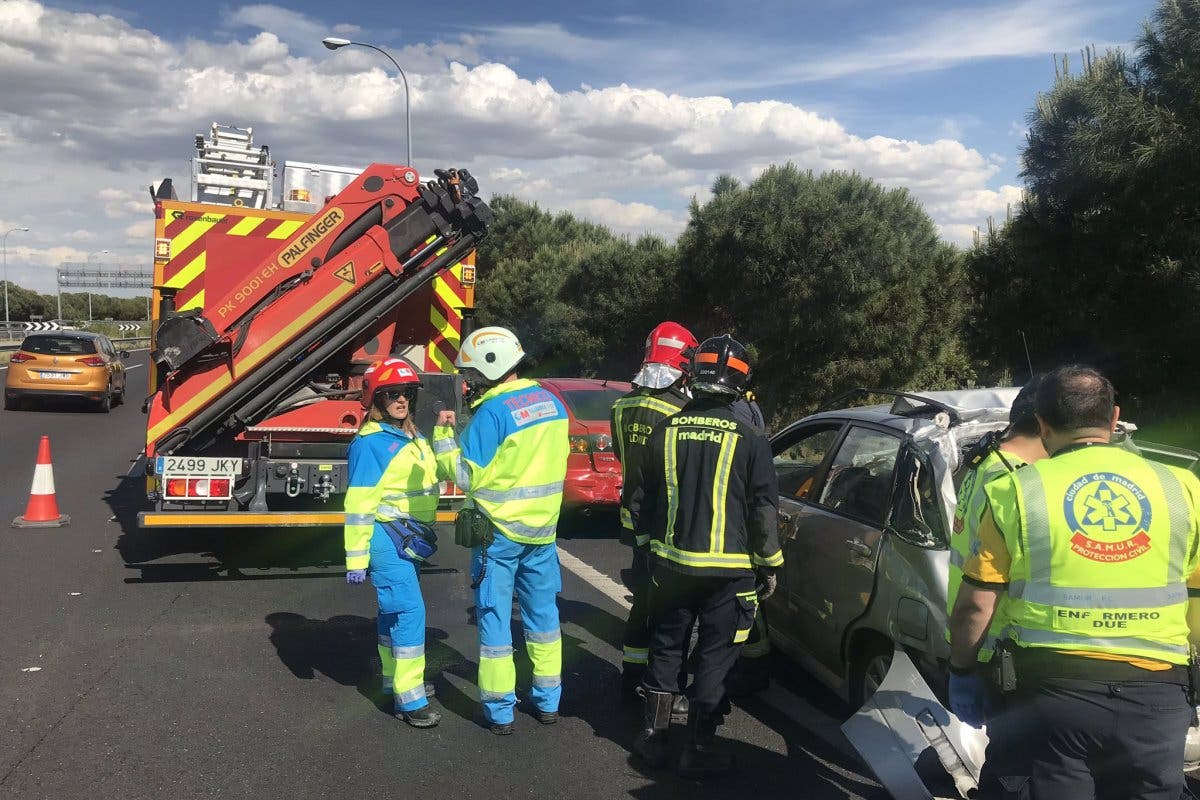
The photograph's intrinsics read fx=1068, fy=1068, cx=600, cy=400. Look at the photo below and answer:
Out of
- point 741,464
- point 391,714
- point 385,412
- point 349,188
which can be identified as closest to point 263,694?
point 391,714

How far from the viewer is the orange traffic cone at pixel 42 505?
9547 mm

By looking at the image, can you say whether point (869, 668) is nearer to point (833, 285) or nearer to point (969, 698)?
point (969, 698)

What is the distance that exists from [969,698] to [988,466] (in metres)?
0.78

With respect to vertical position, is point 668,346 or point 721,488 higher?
point 668,346

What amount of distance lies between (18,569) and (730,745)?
5852mm

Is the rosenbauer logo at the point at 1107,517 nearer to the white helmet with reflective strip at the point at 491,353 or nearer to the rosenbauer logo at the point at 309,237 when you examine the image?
the white helmet with reflective strip at the point at 491,353

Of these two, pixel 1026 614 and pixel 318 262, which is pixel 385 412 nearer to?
pixel 318 262

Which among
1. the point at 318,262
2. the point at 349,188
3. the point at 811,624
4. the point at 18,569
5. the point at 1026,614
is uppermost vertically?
the point at 349,188

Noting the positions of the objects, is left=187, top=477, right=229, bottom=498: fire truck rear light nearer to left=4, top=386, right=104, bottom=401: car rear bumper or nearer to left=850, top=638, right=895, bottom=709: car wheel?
left=850, top=638, right=895, bottom=709: car wheel

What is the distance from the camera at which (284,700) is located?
5285 mm

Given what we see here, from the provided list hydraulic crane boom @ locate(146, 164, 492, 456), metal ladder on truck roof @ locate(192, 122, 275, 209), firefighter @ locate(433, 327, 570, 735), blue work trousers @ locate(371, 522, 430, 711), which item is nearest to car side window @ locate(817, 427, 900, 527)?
firefighter @ locate(433, 327, 570, 735)

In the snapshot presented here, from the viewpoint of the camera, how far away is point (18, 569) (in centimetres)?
795

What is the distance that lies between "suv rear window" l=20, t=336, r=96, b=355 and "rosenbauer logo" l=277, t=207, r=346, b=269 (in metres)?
16.2

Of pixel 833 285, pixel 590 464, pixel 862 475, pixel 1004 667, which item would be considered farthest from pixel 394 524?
pixel 833 285
